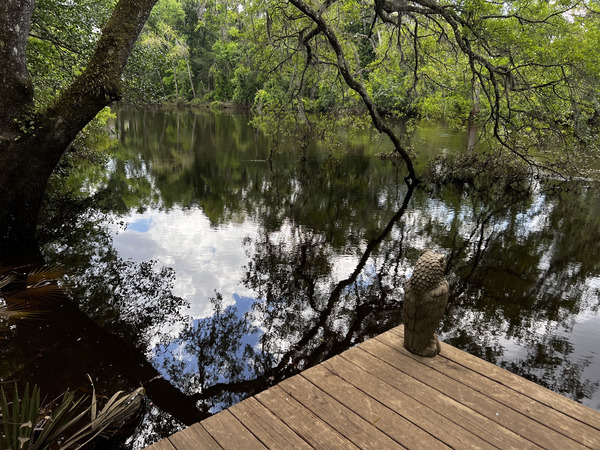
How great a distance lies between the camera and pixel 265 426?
2766 mm

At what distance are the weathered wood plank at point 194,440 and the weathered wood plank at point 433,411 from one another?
1262 millimetres

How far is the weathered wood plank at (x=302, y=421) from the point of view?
262cm

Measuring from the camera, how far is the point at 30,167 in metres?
6.81

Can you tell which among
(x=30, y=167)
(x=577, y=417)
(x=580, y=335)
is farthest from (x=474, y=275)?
(x=30, y=167)

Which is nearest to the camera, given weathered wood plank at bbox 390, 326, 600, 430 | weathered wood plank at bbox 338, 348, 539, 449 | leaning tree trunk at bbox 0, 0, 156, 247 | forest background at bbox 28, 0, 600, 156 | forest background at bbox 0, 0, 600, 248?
weathered wood plank at bbox 338, 348, 539, 449

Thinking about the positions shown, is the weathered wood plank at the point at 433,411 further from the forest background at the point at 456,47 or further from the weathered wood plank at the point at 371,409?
the forest background at the point at 456,47

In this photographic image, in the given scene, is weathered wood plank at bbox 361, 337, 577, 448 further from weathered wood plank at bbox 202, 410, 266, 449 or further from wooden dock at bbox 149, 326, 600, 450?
weathered wood plank at bbox 202, 410, 266, 449

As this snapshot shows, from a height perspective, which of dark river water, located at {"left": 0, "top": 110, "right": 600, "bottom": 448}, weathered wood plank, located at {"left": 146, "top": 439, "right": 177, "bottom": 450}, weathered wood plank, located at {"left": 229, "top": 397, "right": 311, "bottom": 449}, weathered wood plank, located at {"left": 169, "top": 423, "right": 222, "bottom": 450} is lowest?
dark river water, located at {"left": 0, "top": 110, "right": 600, "bottom": 448}

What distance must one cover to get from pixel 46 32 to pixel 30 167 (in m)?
3.82

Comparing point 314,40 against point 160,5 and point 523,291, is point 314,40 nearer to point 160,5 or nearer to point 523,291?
point 523,291

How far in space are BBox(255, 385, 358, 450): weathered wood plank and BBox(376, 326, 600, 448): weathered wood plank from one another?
1277mm

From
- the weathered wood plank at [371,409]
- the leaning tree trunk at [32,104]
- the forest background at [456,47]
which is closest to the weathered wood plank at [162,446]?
the weathered wood plank at [371,409]

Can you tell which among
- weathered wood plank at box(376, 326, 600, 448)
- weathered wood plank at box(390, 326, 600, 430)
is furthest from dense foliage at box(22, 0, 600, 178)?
weathered wood plank at box(376, 326, 600, 448)

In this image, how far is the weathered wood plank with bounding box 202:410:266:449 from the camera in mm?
2607
